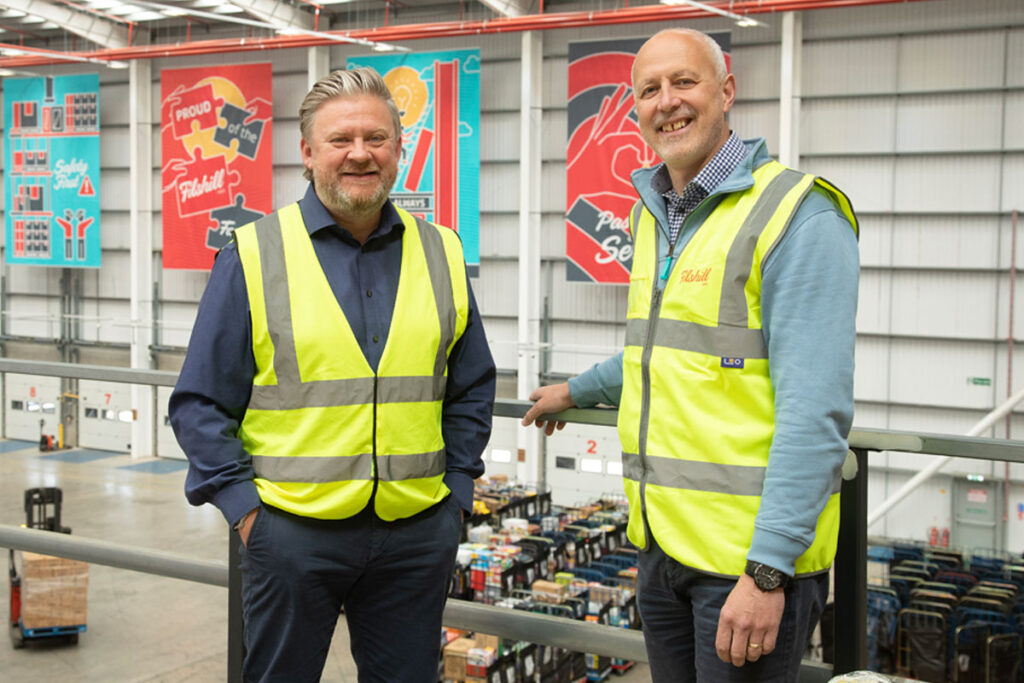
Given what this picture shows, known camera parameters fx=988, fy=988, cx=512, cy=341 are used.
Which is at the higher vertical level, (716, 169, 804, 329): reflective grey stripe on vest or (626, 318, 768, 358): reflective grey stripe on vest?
(716, 169, 804, 329): reflective grey stripe on vest

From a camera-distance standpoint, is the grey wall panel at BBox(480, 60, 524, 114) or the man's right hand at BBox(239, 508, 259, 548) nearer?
the man's right hand at BBox(239, 508, 259, 548)

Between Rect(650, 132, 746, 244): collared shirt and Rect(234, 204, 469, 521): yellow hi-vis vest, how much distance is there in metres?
0.61

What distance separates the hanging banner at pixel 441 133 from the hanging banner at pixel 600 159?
198 centimetres

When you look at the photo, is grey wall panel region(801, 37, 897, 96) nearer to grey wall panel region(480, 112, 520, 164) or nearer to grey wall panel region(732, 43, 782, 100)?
grey wall panel region(732, 43, 782, 100)

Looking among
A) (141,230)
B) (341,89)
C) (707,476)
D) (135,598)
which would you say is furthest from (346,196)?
(141,230)

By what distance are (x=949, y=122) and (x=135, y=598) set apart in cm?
1485

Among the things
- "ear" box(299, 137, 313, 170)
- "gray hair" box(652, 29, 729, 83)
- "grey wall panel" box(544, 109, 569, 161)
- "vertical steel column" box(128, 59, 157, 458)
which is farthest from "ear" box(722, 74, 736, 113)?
"vertical steel column" box(128, 59, 157, 458)

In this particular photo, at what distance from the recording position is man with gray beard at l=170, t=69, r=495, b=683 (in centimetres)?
221

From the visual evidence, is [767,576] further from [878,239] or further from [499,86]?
[499,86]

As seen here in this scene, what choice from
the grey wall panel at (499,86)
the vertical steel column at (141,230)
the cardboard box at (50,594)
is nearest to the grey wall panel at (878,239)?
the grey wall panel at (499,86)

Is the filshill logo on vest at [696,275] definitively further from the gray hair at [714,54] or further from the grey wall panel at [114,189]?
the grey wall panel at [114,189]

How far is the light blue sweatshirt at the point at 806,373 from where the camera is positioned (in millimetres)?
1822

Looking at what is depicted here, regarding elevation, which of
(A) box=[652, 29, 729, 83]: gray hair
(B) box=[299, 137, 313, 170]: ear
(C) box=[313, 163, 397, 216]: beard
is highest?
(A) box=[652, 29, 729, 83]: gray hair

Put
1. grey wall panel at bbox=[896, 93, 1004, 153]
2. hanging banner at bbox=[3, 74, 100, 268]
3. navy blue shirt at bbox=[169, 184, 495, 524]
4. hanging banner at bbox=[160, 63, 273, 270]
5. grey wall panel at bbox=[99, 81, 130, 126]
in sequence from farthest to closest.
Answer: grey wall panel at bbox=[99, 81, 130, 126], hanging banner at bbox=[3, 74, 100, 268], hanging banner at bbox=[160, 63, 273, 270], grey wall panel at bbox=[896, 93, 1004, 153], navy blue shirt at bbox=[169, 184, 495, 524]
